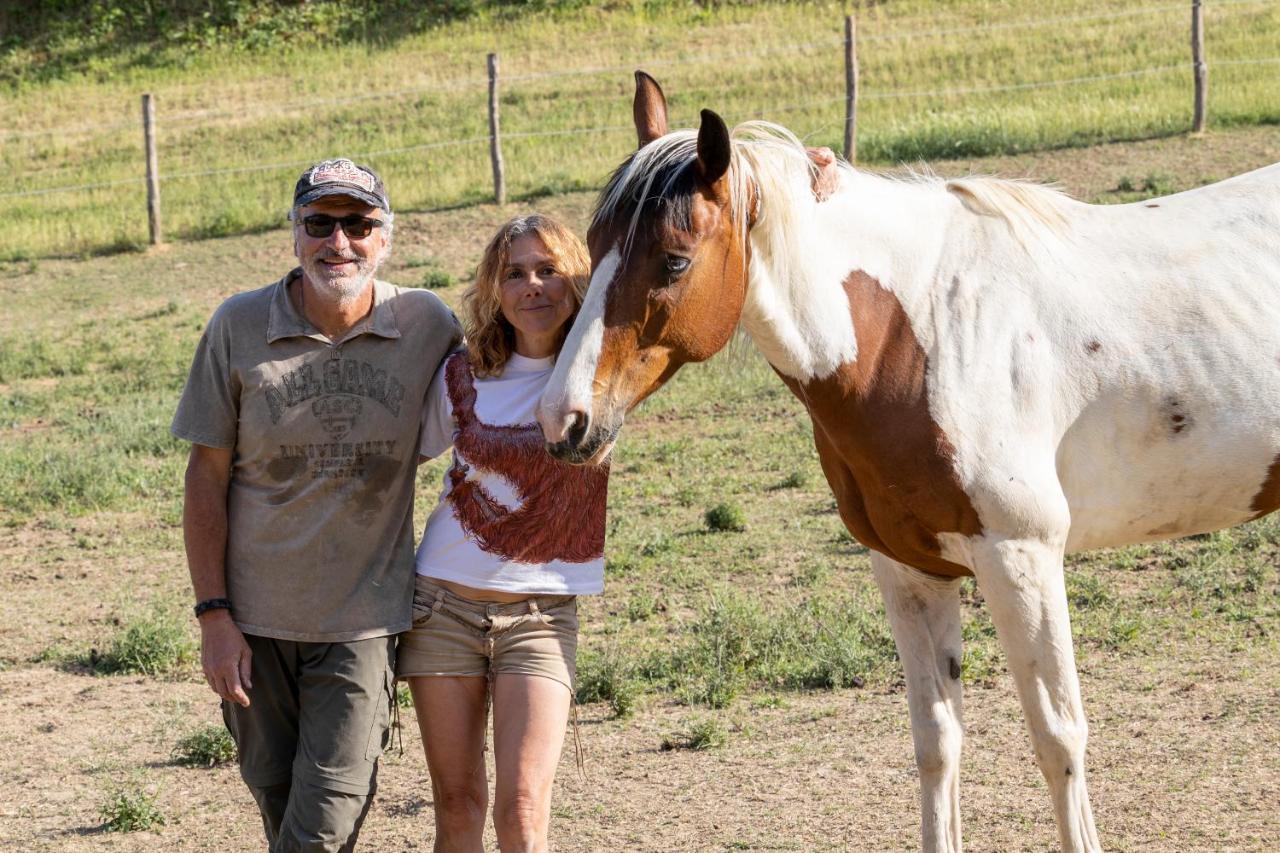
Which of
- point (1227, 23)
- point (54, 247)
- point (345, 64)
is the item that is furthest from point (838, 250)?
point (345, 64)

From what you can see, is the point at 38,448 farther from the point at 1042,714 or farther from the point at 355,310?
the point at 1042,714

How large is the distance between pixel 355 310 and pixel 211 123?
20.5 m

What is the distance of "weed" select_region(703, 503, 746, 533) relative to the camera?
712 centimetres

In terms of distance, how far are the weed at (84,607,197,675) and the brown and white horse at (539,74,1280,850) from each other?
11.9 feet

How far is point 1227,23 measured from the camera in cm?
1973

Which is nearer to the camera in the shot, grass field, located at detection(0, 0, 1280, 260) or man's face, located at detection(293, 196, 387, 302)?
man's face, located at detection(293, 196, 387, 302)

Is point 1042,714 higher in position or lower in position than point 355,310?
lower

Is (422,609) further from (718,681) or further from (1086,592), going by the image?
(1086,592)

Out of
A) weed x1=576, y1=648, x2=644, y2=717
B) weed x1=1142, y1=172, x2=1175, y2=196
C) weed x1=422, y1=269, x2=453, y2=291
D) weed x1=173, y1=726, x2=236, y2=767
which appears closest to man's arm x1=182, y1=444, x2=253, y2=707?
weed x1=173, y1=726, x2=236, y2=767

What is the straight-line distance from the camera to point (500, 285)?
10.7 ft

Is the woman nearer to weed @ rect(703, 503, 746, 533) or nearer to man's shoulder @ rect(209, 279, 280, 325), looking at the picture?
man's shoulder @ rect(209, 279, 280, 325)

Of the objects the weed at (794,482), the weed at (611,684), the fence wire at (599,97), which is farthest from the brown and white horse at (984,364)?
the fence wire at (599,97)

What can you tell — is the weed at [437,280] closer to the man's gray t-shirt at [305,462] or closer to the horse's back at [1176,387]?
the man's gray t-shirt at [305,462]

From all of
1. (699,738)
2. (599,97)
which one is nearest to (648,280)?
(699,738)
